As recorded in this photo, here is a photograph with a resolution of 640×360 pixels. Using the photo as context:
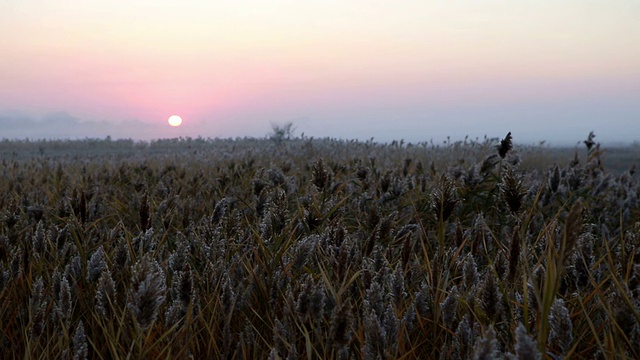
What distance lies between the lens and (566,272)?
1973 mm

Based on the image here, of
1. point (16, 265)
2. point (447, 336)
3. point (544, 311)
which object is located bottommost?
point (447, 336)

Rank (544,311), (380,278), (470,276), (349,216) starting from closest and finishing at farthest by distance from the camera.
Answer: (544,311) < (470,276) < (380,278) < (349,216)

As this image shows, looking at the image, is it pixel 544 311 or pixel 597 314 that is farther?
pixel 597 314

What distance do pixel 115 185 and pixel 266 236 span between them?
12.2ft

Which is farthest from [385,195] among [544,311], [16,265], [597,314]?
[544,311]

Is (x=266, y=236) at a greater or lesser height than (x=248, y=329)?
greater

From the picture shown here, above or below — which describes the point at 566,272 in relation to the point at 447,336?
above

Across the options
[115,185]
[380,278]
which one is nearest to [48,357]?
[380,278]

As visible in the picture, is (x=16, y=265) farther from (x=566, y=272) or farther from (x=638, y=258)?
(x=638, y=258)

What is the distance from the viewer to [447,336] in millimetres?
1786

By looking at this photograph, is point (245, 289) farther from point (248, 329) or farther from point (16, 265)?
point (16, 265)

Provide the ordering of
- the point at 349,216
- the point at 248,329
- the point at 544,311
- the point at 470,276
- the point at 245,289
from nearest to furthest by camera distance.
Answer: the point at 544,311 < the point at 470,276 < the point at 248,329 < the point at 245,289 < the point at 349,216

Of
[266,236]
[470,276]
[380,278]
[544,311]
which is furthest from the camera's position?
[266,236]

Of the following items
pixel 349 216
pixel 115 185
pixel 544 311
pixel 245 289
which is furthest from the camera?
pixel 115 185
